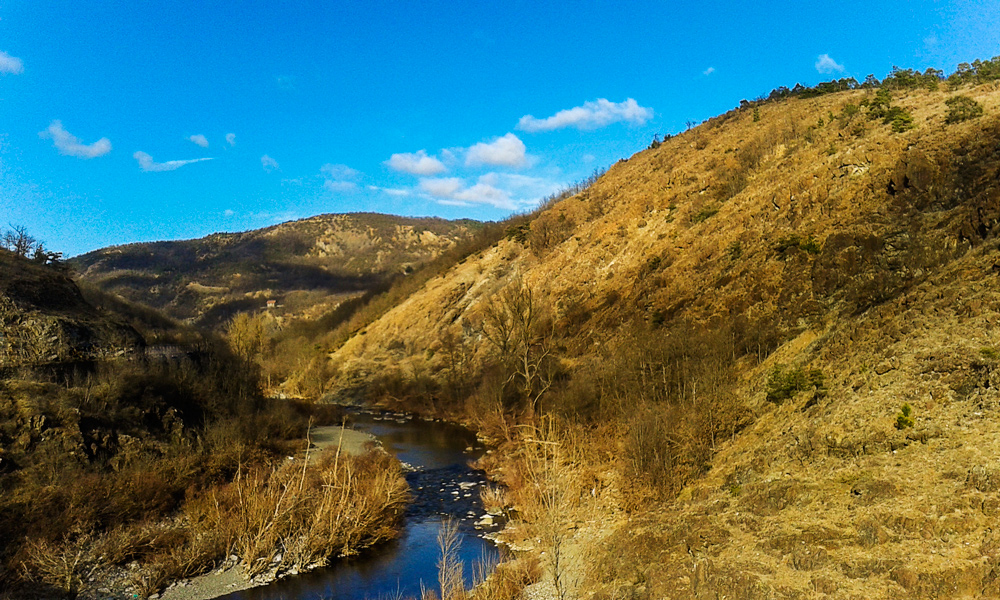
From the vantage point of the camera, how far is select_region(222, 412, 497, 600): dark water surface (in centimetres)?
1535

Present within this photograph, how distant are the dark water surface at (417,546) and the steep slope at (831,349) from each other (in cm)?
451

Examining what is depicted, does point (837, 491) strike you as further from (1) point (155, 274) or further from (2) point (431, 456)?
(1) point (155, 274)

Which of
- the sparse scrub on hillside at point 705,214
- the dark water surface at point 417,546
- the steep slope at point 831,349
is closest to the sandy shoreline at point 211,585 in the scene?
the dark water surface at point 417,546

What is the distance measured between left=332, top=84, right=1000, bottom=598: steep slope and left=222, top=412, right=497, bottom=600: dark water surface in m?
4.51

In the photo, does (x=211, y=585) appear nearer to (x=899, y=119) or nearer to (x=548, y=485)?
(x=548, y=485)

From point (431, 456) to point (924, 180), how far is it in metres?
26.3

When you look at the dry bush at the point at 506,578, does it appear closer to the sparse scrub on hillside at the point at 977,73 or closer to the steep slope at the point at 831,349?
the steep slope at the point at 831,349

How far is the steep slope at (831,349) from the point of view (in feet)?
38.1

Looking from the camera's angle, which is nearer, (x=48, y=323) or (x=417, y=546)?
(x=417, y=546)

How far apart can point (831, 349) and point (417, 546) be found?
1477 centimetres

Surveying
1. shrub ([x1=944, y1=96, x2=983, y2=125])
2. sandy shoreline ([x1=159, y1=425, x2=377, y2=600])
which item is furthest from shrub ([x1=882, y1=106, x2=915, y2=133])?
sandy shoreline ([x1=159, y1=425, x2=377, y2=600])

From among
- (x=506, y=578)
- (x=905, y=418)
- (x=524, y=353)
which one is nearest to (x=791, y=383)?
(x=905, y=418)

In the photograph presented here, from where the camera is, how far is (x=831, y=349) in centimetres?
1889

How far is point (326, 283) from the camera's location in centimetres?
17700
